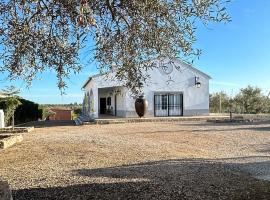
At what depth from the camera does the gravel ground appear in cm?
834

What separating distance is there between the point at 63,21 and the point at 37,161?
6.00 m

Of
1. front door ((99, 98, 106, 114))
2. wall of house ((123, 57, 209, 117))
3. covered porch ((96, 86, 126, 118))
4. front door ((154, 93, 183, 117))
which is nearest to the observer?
wall of house ((123, 57, 209, 117))

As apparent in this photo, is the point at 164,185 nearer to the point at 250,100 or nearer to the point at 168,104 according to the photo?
the point at 168,104

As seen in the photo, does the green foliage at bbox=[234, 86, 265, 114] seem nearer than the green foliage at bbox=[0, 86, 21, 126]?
No

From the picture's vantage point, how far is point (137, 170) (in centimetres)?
1047

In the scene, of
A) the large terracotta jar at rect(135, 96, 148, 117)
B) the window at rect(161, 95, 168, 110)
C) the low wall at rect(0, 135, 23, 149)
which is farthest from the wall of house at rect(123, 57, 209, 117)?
the low wall at rect(0, 135, 23, 149)

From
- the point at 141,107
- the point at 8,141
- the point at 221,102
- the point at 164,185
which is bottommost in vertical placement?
the point at 164,185

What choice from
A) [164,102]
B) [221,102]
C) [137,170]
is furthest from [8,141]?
[221,102]

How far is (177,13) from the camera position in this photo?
7.28 metres

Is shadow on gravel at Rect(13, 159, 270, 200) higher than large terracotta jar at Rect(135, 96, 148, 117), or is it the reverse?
large terracotta jar at Rect(135, 96, 148, 117)

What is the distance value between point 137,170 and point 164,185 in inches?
68.9

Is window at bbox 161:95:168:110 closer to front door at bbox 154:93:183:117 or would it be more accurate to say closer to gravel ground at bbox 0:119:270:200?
front door at bbox 154:93:183:117

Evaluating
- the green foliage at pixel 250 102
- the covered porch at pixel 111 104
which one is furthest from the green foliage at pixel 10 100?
the green foliage at pixel 250 102

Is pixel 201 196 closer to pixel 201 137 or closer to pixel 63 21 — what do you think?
pixel 63 21
